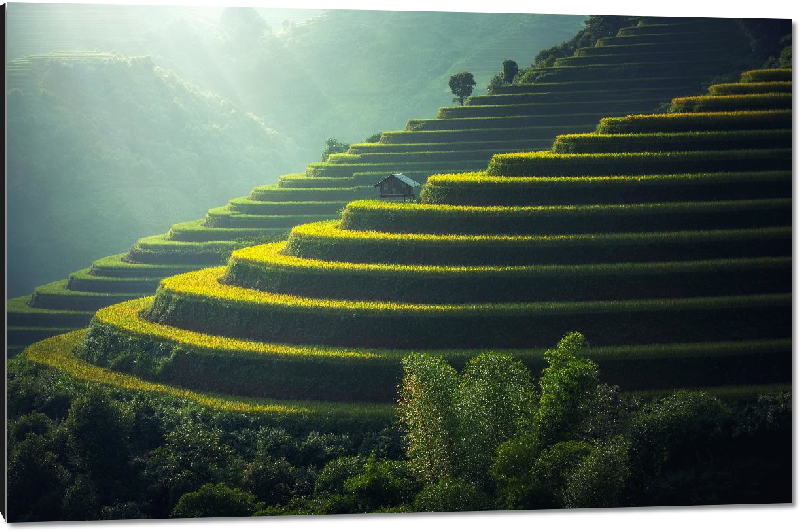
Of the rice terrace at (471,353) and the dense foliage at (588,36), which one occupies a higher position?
the dense foliage at (588,36)

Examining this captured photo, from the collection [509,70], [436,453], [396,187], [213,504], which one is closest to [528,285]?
[436,453]

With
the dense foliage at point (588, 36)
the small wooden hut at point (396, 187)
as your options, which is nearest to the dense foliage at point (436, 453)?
the small wooden hut at point (396, 187)

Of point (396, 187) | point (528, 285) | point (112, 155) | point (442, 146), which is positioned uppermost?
point (112, 155)

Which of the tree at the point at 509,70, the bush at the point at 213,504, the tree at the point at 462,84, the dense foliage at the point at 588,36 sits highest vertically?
the dense foliage at the point at 588,36

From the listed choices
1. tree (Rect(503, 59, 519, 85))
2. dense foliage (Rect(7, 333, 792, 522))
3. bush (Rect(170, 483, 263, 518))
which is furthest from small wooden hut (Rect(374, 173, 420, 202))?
tree (Rect(503, 59, 519, 85))

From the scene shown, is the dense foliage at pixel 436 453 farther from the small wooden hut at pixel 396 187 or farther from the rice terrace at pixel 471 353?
the small wooden hut at pixel 396 187

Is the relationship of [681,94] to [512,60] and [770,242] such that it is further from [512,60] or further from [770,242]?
[770,242]

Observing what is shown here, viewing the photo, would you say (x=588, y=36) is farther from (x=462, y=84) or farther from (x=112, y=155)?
(x=112, y=155)
